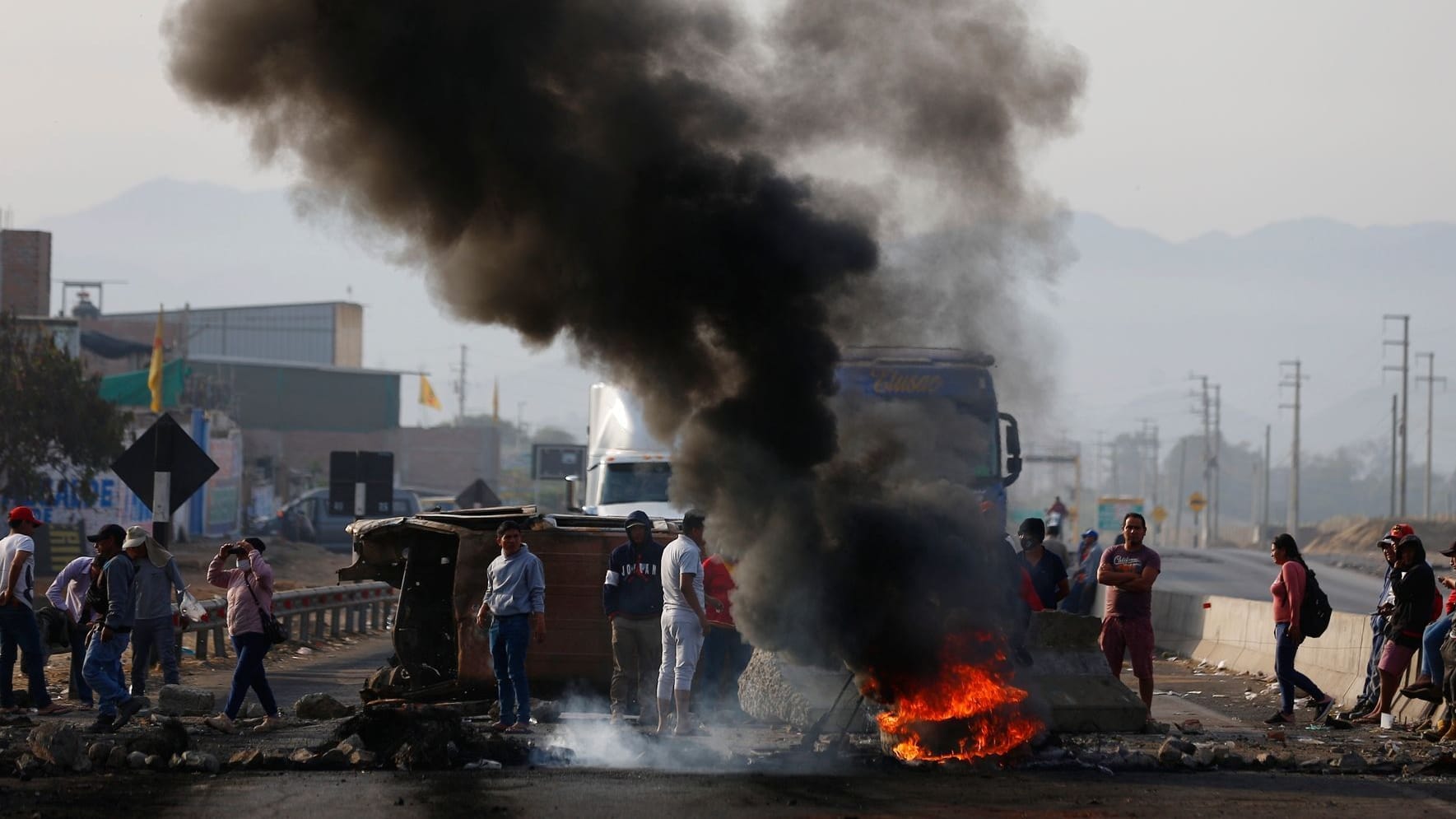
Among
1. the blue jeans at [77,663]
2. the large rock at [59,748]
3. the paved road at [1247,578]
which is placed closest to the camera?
the large rock at [59,748]

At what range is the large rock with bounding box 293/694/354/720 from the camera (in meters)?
13.1

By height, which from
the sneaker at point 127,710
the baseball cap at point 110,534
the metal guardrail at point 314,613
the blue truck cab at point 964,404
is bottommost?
the metal guardrail at point 314,613

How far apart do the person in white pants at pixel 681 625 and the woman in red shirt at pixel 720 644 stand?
3.25 feet

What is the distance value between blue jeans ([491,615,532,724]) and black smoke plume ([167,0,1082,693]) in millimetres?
1586

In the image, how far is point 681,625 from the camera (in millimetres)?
11812

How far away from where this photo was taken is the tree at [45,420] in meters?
33.4

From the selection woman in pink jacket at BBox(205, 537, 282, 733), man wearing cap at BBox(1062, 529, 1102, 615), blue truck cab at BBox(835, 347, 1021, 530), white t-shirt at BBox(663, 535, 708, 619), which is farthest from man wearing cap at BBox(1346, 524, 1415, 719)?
woman in pink jacket at BBox(205, 537, 282, 733)

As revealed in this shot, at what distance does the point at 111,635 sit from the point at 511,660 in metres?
3.13

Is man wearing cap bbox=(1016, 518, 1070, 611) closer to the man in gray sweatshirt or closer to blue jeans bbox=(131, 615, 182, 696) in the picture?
the man in gray sweatshirt

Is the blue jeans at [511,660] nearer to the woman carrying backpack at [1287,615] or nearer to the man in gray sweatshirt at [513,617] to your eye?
the man in gray sweatshirt at [513,617]

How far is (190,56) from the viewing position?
1207 cm

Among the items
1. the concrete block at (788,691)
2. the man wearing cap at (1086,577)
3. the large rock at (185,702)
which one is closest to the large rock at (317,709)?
the large rock at (185,702)

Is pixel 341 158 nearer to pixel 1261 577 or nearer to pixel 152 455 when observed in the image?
pixel 152 455

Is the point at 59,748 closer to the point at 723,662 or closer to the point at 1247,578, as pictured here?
the point at 723,662
